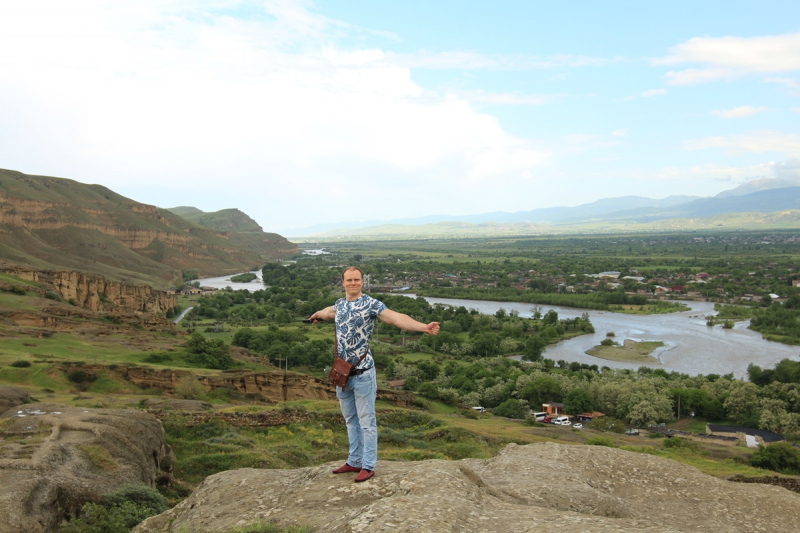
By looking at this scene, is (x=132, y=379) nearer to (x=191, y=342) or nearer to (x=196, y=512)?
(x=191, y=342)

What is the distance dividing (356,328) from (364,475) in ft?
6.09

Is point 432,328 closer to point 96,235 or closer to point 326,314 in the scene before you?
point 326,314

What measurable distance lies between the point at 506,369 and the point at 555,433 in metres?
21.0

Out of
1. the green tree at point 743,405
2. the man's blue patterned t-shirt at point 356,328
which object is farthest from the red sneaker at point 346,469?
the green tree at point 743,405

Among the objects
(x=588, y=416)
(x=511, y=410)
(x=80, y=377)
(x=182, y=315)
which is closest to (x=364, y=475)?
(x=80, y=377)

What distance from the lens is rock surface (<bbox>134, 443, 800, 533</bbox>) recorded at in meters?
6.00

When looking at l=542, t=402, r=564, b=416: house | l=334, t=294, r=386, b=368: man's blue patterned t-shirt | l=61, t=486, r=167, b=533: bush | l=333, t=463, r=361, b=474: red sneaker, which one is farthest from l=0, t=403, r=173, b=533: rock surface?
l=542, t=402, r=564, b=416: house

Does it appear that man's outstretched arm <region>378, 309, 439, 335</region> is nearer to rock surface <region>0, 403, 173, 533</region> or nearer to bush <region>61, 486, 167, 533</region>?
bush <region>61, 486, 167, 533</region>

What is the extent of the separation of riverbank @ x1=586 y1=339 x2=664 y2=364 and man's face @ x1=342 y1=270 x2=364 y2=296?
52107 mm

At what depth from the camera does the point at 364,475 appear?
701cm

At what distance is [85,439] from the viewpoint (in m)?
11.1

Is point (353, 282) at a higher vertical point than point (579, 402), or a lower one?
higher

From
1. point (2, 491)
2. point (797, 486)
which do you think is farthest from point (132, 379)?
point (797, 486)

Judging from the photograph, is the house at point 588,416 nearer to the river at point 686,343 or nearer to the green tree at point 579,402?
the green tree at point 579,402
